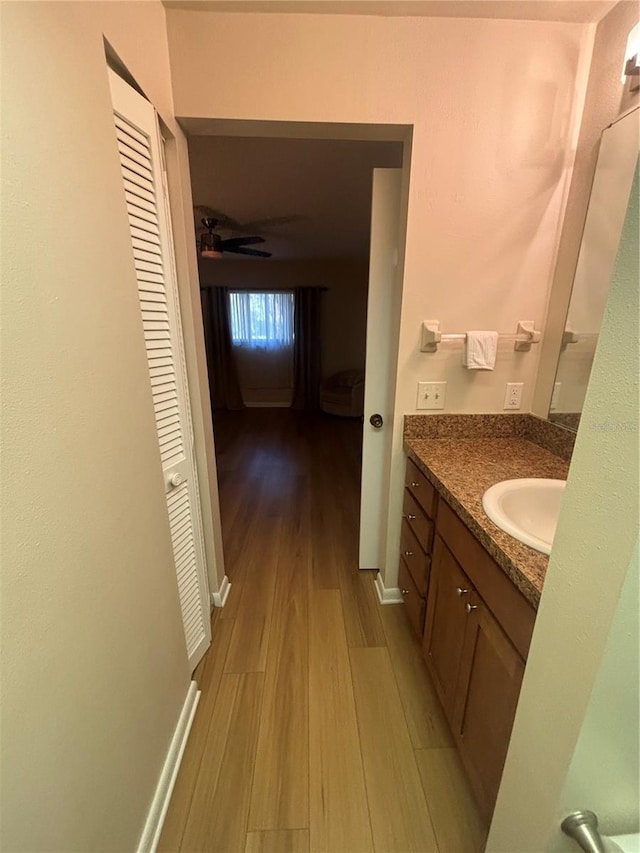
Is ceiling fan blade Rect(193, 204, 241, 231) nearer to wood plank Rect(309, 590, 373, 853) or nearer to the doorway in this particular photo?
the doorway

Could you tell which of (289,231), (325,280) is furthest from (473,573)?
(325,280)

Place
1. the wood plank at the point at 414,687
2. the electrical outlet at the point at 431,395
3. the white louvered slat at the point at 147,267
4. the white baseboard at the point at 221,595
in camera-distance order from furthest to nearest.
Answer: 1. the white baseboard at the point at 221,595
2. the electrical outlet at the point at 431,395
3. the wood plank at the point at 414,687
4. the white louvered slat at the point at 147,267

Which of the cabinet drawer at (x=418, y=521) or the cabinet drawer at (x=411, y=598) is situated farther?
the cabinet drawer at (x=411, y=598)

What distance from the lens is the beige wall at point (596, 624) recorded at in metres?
0.45

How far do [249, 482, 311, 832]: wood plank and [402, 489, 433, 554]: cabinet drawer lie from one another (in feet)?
2.53

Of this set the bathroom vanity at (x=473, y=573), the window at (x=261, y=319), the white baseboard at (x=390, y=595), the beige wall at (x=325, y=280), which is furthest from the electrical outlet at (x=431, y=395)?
the window at (x=261, y=319)

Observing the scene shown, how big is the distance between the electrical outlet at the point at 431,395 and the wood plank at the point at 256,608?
4.43 ft

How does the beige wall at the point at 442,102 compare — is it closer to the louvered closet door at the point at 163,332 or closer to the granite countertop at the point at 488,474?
the louvered closet door at the point at 163,332

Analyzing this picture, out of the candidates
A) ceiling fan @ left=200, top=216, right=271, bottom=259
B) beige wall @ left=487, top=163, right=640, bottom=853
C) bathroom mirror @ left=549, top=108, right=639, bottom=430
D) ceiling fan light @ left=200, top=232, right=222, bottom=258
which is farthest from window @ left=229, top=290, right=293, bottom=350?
beige wall @ left=487, top=163, right=640, bottom=853

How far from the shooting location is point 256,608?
1.88 meters

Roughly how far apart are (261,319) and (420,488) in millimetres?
5380

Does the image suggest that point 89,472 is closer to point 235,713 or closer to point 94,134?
point 94,134

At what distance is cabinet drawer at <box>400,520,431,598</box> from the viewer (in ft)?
4.80

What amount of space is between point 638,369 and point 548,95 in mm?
1573
